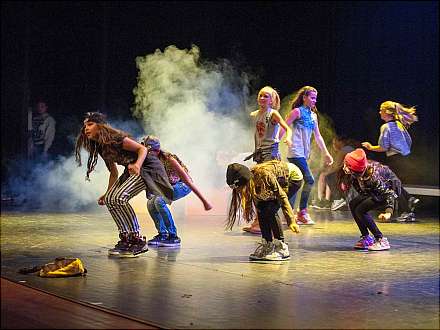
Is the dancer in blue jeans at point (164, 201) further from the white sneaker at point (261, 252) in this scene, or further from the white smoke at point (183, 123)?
the white smoke at point (183, 123)

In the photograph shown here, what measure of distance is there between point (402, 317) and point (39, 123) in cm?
977

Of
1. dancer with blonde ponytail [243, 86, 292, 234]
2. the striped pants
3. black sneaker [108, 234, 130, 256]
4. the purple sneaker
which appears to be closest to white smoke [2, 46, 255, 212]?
dancer with blonde ponytail [243, 86, 292, 234]

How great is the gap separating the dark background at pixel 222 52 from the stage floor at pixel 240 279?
4646mm

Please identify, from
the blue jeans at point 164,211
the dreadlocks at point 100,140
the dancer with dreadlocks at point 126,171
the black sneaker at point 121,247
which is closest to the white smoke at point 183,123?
the blue jeans at point 164,211

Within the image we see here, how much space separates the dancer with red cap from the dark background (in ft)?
18.9

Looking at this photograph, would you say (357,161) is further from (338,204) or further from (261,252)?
(338,204)

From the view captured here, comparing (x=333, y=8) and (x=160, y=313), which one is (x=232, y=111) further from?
(x=160, y=313)

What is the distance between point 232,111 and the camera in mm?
13023

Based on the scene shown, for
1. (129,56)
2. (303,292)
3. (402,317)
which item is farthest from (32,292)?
(129,56)

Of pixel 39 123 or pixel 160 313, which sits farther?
pixel 39 123

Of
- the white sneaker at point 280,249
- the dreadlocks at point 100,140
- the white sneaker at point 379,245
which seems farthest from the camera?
the white sneaker at point 379,245

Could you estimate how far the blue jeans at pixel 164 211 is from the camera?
7.95 m

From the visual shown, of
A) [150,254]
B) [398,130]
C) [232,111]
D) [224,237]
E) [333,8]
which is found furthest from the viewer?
[333,8]

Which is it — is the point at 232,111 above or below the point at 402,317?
above
